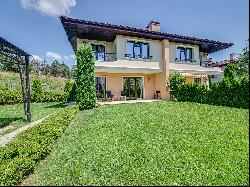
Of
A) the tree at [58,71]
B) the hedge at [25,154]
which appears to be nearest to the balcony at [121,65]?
the hedge at [25,154]

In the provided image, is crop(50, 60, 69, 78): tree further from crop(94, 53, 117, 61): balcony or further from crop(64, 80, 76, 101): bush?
crop(94, 53, 117, 61): balcony

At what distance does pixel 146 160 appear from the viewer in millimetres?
6633

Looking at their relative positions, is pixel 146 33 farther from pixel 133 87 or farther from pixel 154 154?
pixel 154 154

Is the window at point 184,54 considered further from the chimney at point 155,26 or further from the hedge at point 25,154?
the hedge at point 25,154

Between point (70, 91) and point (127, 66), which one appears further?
point (70, 91)

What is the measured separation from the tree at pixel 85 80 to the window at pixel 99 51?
18.8ft

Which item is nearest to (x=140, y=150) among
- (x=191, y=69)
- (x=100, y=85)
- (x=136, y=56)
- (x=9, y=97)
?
(x=136, y=56)

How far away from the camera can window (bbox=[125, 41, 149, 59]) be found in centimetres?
2334

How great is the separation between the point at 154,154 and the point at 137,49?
58.9ft

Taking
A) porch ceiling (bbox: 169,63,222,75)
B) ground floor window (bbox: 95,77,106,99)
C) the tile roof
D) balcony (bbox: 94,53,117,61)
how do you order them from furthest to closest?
porch ceiling (bbox: 169,63,222,75) → ground floor window (bbox: 95,77,106,99) → balcony (bbox: 94,53,117,61) → the tile roof

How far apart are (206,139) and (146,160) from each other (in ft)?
8.25

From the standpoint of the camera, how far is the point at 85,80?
16.6 m

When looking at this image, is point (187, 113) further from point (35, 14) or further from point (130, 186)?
point (35, 14)

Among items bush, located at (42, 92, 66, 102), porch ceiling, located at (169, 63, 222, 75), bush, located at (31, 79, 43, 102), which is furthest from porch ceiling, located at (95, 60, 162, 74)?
bush, located at (31, 79, 43, 102)
